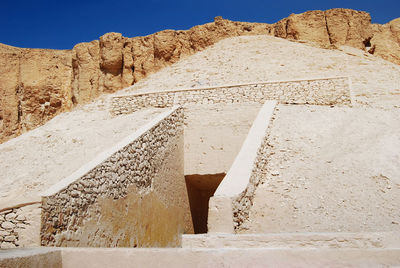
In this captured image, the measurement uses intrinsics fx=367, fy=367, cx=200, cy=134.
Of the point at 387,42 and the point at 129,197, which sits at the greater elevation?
the point at 387,42

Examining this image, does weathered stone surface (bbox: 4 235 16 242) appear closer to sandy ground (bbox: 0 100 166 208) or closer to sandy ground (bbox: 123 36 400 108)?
sandy ground (bbox: 0 100 166 208)

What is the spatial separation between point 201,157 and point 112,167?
139 inches

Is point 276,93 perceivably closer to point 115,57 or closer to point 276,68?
point 276,68

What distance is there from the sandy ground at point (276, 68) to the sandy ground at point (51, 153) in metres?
7.69

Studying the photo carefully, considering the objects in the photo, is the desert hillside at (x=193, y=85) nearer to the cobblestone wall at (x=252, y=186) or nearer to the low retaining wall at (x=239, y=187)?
the low retaining wall at (x=239, y=187)

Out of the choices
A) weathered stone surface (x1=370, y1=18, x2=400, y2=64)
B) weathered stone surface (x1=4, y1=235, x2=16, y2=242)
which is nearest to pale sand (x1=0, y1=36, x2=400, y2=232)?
weathered stone surface (x1=4, y1=235, x2=16, y2=242)

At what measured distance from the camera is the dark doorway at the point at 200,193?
917 cm

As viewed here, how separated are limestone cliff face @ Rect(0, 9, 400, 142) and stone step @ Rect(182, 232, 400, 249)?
2071 centimetres

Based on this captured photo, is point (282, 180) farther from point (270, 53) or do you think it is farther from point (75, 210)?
point (270, 53)

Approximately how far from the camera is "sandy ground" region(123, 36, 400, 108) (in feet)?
54.3

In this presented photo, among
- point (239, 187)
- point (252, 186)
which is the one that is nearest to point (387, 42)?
point (252, 186)

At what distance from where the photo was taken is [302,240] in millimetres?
3705

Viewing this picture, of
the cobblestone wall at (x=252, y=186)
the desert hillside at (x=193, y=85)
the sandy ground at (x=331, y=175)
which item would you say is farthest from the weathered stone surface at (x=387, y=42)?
the cobblestone wall at (x=252, y=186)

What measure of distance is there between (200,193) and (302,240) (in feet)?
21.1
